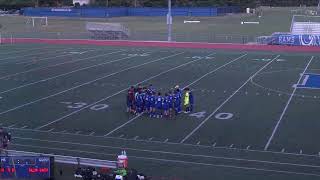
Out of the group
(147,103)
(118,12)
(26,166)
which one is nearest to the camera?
(26,166)

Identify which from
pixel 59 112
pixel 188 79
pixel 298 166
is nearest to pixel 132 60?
pixel 188 79

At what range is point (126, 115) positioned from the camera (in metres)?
20.9

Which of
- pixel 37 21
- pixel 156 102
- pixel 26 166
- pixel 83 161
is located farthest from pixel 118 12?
pixel 26 166

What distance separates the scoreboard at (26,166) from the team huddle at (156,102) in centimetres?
810

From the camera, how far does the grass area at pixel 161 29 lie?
56.8m

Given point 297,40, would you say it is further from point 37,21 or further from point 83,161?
A: point 37,21

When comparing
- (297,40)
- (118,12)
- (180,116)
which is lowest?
(180,116)

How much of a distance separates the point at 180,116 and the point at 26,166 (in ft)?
29.0

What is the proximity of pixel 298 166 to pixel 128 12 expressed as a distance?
249 feet

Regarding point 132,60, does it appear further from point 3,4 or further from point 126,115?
point 3,4

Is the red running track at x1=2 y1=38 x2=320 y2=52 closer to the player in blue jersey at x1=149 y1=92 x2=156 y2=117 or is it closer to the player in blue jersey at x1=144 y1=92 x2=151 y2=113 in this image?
the player in blue jersey at x1=144 y1=92 x2=151 y2=113

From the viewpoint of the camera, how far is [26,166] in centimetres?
1268

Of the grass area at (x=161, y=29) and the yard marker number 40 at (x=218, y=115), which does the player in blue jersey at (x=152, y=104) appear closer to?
the yard marker number 40 at (x=218, y=115)

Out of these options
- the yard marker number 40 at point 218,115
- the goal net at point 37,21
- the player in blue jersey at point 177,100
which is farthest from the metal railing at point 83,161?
the goal net at point 37,21
